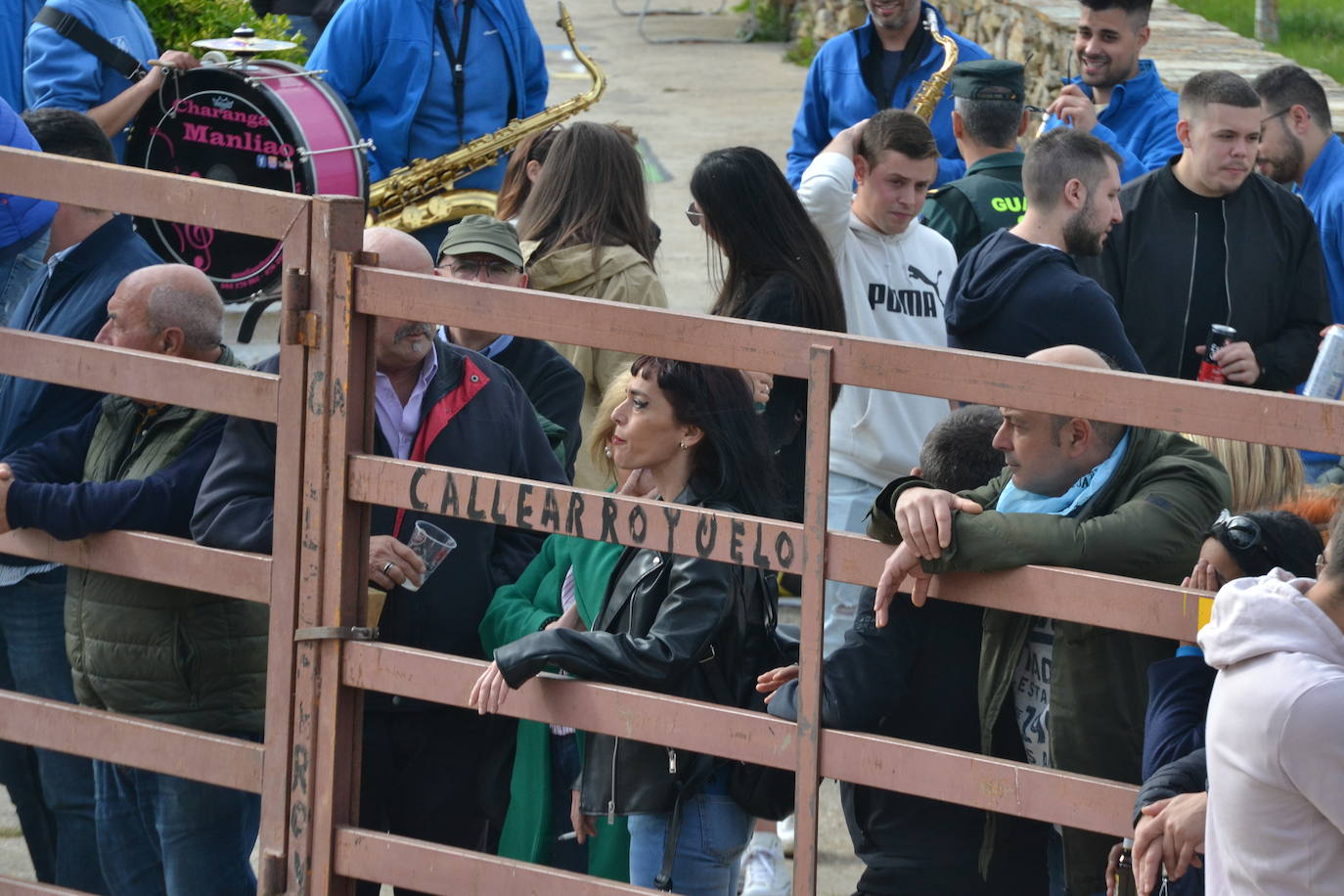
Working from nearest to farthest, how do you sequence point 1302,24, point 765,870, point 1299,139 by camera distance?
point 765,870
point 1299,139
point 1302,24

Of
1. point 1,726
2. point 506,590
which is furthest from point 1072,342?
point 1,726

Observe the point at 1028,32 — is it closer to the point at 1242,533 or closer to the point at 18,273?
the point at 18,273

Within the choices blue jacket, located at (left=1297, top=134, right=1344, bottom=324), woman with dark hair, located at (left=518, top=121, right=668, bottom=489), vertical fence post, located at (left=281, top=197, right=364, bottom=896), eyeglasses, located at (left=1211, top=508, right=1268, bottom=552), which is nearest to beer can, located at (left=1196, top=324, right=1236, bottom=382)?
blue jacket, located at (left=1297, top=134, right=1344, bottom=324)

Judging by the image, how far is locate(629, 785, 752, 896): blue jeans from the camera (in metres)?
3.21

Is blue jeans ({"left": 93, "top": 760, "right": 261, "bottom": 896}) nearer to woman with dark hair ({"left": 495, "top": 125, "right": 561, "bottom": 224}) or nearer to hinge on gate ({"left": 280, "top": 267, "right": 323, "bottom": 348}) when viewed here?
hinge on gate ({"left": 280, "top": 267, "right": 323, "bottom": 348})

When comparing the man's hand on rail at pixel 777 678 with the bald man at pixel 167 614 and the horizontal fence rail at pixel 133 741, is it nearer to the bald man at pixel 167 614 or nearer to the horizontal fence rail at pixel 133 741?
the horizontal fence rail at pixel 133 741

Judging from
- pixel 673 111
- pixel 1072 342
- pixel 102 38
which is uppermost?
pixel 102 38

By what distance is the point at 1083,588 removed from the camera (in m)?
2.49

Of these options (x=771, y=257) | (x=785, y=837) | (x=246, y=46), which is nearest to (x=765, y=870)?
(x=785, y=837)

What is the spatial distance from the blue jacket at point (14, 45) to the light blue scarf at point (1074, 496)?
468cm

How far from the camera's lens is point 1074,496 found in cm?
283

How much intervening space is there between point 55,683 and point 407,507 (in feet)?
4.91

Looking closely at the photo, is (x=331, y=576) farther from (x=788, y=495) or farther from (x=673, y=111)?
(x=673, y=111)

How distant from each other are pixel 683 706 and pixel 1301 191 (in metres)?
4.00
